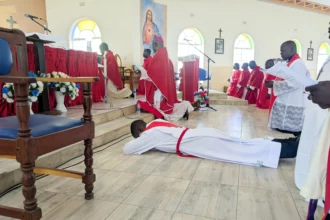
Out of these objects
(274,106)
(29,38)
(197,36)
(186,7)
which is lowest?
(274,106)

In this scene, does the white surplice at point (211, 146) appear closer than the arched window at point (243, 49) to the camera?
Yes

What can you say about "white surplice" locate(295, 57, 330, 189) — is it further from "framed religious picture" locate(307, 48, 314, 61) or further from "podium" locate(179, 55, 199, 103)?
"framed religious picture" locate(307, 48, 314, 61)

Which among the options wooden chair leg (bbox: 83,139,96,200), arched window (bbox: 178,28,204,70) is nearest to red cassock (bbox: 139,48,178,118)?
wooden chair leg (bbox: 83,139,96,200)

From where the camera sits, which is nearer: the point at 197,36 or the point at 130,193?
the point at 130,193

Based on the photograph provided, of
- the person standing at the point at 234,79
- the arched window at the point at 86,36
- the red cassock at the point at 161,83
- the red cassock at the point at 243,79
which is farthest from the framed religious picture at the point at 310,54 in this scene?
the red cassock at the point at 161,83

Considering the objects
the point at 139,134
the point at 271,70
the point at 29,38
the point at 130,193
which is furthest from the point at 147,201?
the point at 29,38

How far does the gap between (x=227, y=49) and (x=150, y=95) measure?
20.8ft

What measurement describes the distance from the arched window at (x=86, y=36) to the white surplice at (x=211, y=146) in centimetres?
560

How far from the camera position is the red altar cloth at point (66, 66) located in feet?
10.3

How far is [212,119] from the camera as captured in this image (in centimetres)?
481

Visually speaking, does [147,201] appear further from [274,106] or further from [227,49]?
[227,49]

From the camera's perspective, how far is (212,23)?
9586mm

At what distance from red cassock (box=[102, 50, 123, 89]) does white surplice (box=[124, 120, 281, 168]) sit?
336 cm

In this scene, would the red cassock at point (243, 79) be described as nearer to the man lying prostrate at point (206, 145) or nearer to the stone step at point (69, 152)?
the stone step at point (69, 152)
